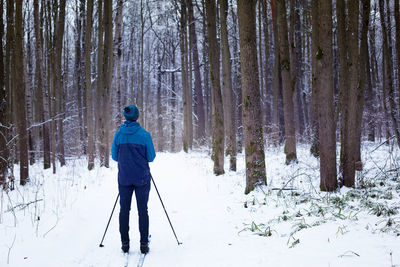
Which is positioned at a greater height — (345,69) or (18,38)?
(18,38)

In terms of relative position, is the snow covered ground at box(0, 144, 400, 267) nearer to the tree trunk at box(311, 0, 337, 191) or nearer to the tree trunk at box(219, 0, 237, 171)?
the tree trunk at box(311, 0, 337, 191)

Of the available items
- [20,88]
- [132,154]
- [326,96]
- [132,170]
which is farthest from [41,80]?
[326,96]

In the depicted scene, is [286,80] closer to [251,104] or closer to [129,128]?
[251,104]

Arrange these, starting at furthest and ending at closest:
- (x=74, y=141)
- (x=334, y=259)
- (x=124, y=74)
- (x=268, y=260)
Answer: (x=124, y=74) → (x=74, y=141) → (x=268, y=260) → (x=334, y=259)

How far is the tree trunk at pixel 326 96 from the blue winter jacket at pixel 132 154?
3.93 meters

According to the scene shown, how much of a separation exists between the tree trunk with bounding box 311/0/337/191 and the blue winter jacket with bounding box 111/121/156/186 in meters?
3.93

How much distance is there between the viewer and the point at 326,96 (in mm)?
5785

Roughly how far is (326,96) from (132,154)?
4294 mm

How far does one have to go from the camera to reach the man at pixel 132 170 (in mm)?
3820

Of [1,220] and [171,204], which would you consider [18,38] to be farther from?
[171,204]

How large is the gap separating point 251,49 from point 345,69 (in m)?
2.56

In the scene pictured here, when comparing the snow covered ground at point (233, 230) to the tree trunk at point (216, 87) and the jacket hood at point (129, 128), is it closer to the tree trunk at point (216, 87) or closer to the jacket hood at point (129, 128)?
the jacket hood at point (129, 128)

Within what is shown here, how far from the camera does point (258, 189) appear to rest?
20.6 feet

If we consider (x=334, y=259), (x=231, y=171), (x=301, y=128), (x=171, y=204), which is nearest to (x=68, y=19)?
(x=231, y=171)
